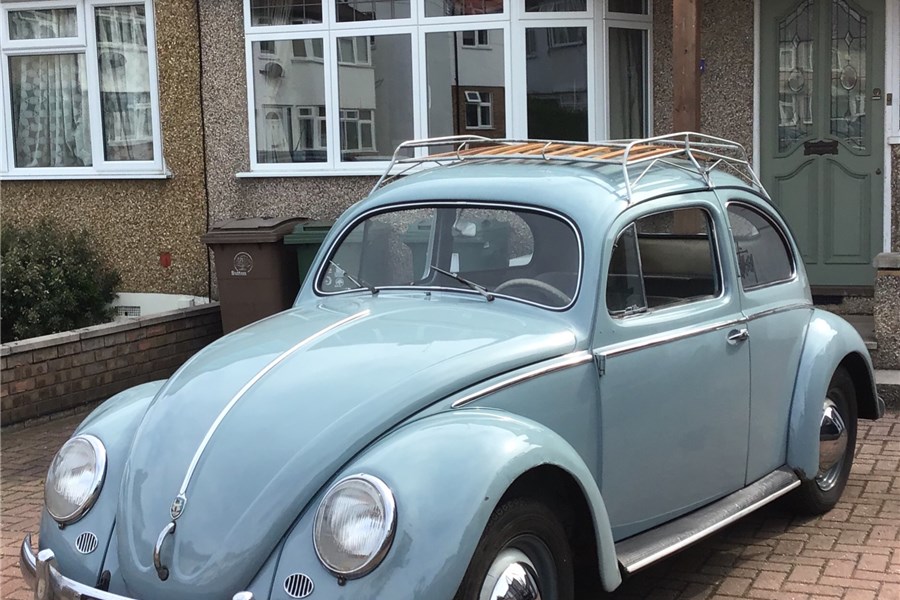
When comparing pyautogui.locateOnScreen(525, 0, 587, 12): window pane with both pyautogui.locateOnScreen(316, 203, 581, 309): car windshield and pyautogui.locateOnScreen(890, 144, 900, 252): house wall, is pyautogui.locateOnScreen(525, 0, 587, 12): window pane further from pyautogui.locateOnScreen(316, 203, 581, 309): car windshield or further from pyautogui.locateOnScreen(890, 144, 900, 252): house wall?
pyautogui.locateOnScreen(316, 203, 581, 309): car windshield

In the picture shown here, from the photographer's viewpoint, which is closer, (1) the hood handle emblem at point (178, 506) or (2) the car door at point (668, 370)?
(1) the hood handle emblem at point (178, 506)

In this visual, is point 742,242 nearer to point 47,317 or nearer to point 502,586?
point 502,586

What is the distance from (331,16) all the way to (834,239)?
4.92m

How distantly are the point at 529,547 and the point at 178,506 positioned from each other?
1.11 m

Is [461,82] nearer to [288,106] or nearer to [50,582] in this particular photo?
[288,106]

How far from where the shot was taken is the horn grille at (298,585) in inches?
119

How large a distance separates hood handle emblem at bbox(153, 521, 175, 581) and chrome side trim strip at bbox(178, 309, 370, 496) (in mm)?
114

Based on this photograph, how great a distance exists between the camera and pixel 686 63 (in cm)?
792

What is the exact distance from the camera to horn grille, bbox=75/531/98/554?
343 cm

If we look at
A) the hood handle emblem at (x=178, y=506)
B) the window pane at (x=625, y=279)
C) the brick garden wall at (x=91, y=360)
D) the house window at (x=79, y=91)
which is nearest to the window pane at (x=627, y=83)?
the brick garden wall at (x=91, y=360)

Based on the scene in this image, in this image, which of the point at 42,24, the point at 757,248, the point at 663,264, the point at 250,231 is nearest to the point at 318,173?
the point at 250,231

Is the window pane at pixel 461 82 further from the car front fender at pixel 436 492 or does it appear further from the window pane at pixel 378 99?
the car front fender at pixel 436 492

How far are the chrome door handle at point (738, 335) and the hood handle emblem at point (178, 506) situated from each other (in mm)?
2381

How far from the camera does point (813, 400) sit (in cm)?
499
